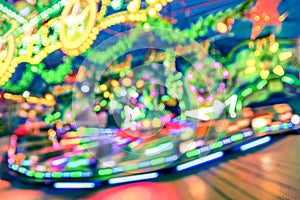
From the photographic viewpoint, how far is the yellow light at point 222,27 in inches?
50.5

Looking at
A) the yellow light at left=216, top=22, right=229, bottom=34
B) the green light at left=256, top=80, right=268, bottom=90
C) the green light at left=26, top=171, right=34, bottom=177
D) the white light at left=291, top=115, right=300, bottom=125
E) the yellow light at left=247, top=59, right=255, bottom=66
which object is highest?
the yellow light at left=216, top=22, right=229, bottom=34

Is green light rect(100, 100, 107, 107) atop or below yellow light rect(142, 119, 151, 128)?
atop

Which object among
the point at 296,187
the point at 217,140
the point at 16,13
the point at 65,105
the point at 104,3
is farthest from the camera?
the point at 65,105

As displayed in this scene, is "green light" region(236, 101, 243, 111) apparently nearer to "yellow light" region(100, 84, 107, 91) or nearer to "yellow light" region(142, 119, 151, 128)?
"yellow light" region(142, 119, 151, 128)

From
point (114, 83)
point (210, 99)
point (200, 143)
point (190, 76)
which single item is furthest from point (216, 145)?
point (114, 83)

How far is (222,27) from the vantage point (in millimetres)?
1288

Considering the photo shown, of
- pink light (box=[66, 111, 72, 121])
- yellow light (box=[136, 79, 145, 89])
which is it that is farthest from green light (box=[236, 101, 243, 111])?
pink light (box=[66, 111, 72, 121])

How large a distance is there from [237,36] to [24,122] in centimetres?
101

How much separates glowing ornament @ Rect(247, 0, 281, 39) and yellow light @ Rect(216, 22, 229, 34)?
9 centimetres

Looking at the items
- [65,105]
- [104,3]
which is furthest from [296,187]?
[65,105]

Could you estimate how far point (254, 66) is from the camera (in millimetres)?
1254

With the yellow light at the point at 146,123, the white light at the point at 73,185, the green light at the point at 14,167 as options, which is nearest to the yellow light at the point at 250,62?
the yellow light at the point at 146,123

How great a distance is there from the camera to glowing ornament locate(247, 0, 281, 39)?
119cm

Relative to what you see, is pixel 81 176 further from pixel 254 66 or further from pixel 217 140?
pixel 254 66
